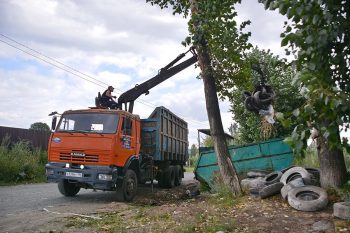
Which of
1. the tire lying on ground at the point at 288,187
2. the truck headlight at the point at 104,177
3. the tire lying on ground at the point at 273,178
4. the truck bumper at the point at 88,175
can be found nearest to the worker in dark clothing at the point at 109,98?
the truck bumper at the point at 88,175

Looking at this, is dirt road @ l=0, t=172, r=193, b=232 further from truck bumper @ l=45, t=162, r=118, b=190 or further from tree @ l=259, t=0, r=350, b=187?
tree @ l=259, t=0, r=350, b=187

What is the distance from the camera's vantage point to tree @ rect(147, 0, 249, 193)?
22.5ft

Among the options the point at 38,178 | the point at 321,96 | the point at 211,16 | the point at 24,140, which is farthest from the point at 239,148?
the point at 24,140

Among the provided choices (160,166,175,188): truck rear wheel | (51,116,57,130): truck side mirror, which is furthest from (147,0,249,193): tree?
(160,166,175,188): truck rear wheel

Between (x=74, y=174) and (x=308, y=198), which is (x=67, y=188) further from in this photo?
(x=308, y=198)

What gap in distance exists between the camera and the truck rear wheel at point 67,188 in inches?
432

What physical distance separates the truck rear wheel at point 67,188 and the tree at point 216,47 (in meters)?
4.83

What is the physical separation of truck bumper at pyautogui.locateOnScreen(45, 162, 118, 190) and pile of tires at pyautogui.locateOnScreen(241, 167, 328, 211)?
135 inches

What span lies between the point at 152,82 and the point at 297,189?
766 cm

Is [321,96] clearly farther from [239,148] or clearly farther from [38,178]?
[38,178]

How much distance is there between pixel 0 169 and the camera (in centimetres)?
1530

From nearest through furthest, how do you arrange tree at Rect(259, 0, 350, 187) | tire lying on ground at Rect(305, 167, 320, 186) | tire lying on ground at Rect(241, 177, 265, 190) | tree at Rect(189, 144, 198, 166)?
tree at Rect(259, 0, 350, 187) → tire lying on ground at Rect(305, 167, 320, 186) → tire lying on ground at Rect(241, 177, 265, 190) → tree at Rect(189, 144, 198, 166)

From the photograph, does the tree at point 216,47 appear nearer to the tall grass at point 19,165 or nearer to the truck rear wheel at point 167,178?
the truck rear wheel at point 167,178

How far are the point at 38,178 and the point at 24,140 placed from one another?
374cm
